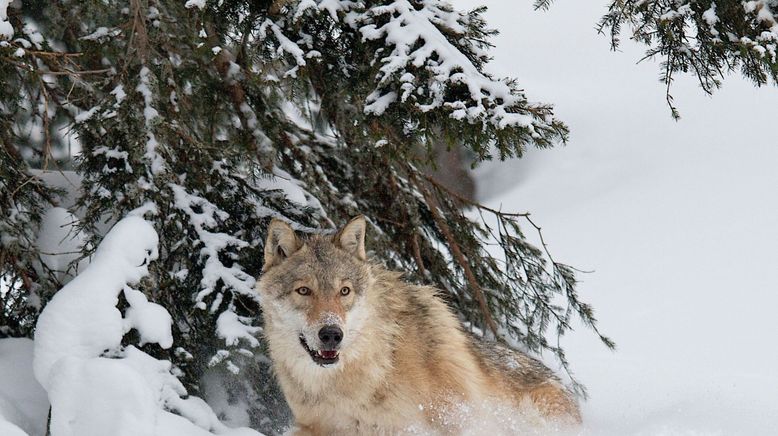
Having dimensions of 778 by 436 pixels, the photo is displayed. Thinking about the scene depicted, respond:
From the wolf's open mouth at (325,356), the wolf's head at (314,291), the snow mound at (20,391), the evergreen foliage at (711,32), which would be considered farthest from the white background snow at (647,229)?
the evergreen foliage at (711,32)

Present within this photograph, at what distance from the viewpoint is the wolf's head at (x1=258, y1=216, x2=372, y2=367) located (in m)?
4.78

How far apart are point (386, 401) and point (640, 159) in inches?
450

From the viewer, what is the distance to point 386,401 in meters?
5.00

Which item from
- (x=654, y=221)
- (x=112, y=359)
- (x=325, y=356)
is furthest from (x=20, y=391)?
(x=654, y=221)

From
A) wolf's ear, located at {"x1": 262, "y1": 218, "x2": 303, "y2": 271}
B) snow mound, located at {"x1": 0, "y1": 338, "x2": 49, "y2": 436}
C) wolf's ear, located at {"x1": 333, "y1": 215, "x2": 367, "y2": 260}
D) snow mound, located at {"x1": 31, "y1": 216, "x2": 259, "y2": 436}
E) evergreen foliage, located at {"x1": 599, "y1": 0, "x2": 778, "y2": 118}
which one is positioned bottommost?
snow mound, located at {"x1": 0, "y1": 338, "x2": 49, "y2": 436}

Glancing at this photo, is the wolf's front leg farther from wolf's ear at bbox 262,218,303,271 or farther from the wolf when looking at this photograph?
wolf's ear at bbox 262,218,303,271

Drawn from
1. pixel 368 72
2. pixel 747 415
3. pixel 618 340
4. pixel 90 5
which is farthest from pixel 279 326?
pixel 618 340

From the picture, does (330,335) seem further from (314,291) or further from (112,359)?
(112,359)

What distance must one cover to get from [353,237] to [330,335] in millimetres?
881

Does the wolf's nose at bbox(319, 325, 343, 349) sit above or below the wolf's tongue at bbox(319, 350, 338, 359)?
above

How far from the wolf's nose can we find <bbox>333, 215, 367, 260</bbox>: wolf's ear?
753 mm

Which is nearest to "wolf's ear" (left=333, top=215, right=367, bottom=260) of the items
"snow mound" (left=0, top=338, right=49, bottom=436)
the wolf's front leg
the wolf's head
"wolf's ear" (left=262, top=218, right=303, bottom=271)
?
the wolf's head

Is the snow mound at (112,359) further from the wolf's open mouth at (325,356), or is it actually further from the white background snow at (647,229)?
the wolf's open mouth at (325,356)

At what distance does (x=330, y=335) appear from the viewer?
4715 mm
